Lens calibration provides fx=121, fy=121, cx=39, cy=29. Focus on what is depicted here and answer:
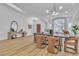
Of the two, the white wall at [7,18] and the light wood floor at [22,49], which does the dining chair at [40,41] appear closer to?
the light wood floor at [22,49]

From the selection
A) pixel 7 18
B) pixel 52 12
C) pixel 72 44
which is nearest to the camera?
pixel 52 12

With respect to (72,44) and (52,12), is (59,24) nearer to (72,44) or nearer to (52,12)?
(52,12)

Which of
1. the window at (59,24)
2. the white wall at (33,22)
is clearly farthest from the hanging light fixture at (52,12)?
the white wall at (33,22)

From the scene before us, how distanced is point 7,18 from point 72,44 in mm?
3127

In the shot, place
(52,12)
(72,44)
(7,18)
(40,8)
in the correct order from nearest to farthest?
(40,8) → (52,12) → (72,44) → (7,18)

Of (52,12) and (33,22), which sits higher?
(52,12)

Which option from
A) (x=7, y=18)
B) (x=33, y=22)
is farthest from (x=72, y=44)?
(x=7, y=18)

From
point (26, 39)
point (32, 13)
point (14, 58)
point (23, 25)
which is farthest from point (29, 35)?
point (14, 58)

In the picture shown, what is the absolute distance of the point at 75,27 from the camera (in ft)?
13.1

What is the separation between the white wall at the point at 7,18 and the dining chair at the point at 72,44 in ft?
6.07

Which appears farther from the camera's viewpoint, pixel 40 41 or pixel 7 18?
pixel 7 18

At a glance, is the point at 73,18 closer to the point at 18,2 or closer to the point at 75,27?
the point at 75,27

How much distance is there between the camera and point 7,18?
5633mm

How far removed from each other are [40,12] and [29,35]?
994 millimetres
